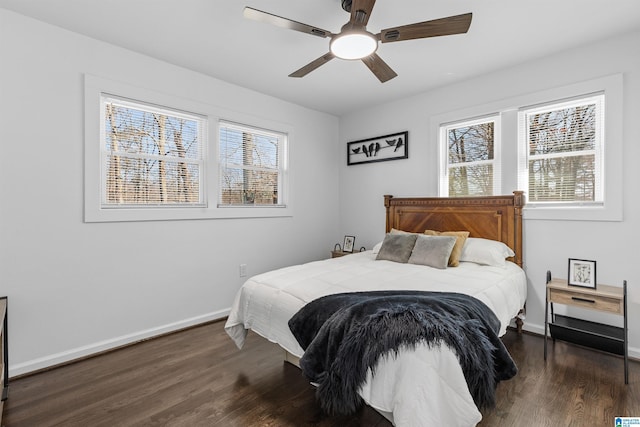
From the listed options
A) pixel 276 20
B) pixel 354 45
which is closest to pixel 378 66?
pixel 354 45

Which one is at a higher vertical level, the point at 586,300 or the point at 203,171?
the point at 203,171

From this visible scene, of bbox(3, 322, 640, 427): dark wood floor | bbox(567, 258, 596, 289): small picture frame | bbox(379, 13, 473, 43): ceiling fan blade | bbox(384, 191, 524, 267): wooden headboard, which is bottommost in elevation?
bbox(3, 322, 640, 427): dark wood floor

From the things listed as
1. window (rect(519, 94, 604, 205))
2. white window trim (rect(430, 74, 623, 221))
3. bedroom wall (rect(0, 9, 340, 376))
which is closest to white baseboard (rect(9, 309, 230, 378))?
bedroom wall (rect(0, 9, 340, 376))

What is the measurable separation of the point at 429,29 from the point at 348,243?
117 inches

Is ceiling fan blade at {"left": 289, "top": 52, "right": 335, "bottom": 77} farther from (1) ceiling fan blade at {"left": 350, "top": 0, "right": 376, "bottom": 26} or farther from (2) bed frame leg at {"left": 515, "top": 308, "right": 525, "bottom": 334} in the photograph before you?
(2) bed frame leg at {"left": 515, "top": 308, "right": 525, "bottom": 334}

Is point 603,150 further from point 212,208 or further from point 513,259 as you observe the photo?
point 212,208

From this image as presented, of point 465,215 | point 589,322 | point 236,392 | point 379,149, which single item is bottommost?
point 236,392

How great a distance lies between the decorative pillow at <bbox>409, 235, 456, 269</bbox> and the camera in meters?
2.91

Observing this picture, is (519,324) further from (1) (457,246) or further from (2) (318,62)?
(2) (318,62)

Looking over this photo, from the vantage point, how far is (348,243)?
14.8 ft

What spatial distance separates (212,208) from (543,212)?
3.27 metres

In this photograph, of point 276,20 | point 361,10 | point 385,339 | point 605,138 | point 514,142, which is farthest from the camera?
point 514,142

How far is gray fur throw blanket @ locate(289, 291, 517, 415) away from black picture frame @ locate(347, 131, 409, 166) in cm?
258

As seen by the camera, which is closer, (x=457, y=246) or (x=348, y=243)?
(x=457, y=246)
